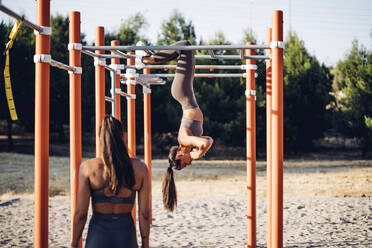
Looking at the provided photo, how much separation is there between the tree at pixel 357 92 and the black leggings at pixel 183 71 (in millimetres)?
14848

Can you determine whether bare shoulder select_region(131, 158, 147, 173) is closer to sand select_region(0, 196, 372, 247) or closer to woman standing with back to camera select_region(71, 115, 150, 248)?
woman standing with back to camera select_region(71, 115, 150, 248)

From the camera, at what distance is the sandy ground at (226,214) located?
18.9ft

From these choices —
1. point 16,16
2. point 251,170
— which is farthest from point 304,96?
point 16,16

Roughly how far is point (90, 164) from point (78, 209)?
28 cm

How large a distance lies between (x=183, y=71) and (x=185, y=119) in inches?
23.9

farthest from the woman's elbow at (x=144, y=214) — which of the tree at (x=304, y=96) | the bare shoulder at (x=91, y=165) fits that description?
the tree at (x=304, y=96)

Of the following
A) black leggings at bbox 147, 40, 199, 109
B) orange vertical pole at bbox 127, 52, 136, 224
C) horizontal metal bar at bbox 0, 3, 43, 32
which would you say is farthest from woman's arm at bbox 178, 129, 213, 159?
horizontal metal bar at bbox 0, 3, 43, 32

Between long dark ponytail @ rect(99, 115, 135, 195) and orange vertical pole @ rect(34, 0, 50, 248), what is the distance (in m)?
0.62

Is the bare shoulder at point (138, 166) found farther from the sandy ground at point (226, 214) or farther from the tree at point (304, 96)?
the tree at point (304, 96)

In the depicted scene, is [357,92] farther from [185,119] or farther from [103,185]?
[103,185]

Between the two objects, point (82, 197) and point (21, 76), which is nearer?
point (82, 197)

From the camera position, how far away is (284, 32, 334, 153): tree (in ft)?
64.0

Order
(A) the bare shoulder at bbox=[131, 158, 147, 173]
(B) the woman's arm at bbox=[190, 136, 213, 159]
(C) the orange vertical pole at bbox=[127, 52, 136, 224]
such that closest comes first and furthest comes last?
(A) the bare shoulder at bbox=[131, 158, 147, 173] → (B) the woman's arm at bbox=[190, 136, 213, 159] → (C) the orange vertical pole at bbox=[127, 52, 136, 224]

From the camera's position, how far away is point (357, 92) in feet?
57.9
